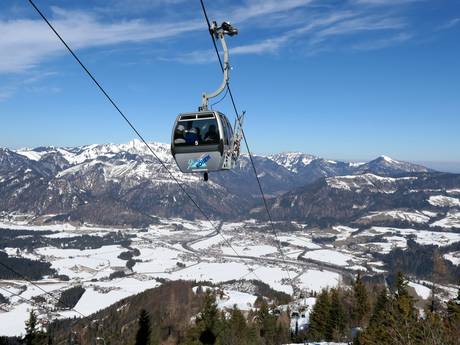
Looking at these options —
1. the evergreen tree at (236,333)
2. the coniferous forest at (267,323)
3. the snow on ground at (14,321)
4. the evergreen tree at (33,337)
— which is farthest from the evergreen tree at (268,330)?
the snow on ground at (14,321)

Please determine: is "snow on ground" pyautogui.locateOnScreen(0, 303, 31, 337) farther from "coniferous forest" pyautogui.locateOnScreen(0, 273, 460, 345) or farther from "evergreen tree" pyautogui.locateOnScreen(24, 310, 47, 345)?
"evergreen tree" pyautogui.locateOnScreen(24, 310, 47, 345)

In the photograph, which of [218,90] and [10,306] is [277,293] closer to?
[10,306]

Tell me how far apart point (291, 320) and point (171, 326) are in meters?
41.9

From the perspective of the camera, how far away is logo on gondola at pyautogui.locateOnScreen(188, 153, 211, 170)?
74.0 ft

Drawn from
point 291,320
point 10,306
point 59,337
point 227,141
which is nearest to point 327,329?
point 291,320

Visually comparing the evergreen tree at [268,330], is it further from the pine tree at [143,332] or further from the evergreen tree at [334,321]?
the pine tree at [143,332]

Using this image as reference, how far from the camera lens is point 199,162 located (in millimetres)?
22719

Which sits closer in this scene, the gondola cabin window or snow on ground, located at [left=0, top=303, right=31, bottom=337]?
the gondola cabin window

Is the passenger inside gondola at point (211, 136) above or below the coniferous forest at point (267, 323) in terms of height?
above

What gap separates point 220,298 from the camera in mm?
167625

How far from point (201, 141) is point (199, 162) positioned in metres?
1.10

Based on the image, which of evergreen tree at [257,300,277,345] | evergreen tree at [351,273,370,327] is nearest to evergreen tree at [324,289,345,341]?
evergreen tree at [351,273,370,327]

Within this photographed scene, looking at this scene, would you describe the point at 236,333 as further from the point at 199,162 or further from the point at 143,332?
the point at 199,162

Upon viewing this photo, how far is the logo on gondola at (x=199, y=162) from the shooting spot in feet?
74.0
